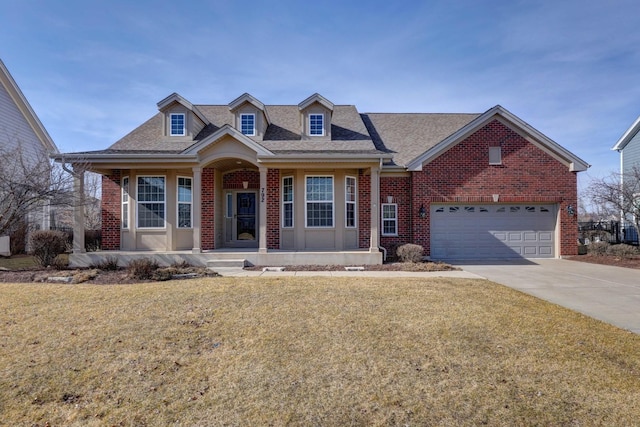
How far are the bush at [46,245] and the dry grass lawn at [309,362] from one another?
442 cm

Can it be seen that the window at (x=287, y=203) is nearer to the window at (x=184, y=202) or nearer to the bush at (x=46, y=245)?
the window at (x=184, y=202)

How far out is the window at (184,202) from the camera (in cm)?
1209

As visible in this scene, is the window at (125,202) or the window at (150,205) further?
the window at (125,202)

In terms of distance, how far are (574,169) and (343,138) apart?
9119 millimetres

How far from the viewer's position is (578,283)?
27.9ft

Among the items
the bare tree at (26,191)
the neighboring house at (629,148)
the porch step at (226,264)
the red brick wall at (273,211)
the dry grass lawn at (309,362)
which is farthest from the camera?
the neighboring house at (629,148)

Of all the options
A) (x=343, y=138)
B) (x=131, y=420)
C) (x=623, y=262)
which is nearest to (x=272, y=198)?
(x=343, y=138)

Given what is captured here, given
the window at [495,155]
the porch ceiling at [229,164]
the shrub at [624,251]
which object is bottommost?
the shrub at [624,251]

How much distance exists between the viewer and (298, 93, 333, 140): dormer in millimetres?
12930

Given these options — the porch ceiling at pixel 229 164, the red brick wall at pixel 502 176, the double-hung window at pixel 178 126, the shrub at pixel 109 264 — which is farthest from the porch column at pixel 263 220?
the red brick wall at pixel 502 176

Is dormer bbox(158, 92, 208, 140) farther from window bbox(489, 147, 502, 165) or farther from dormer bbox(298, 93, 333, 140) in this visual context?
window bbox(489, 147, 502, 165)

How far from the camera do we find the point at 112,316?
550cm

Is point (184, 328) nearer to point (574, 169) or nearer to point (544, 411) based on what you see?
point (544, 411)

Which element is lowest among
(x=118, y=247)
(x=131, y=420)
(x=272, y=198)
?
(x=131, y=420)
